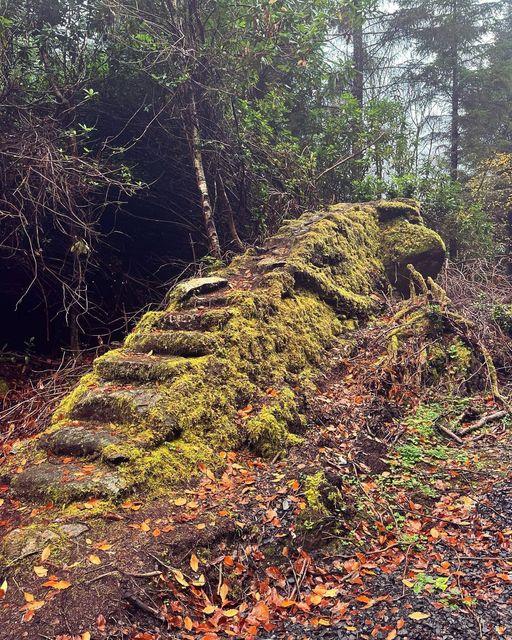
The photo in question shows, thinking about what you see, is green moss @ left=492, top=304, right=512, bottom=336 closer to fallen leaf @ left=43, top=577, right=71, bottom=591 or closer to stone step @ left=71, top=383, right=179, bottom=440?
stone step @ left=71, top=383, right=179, bottom=440

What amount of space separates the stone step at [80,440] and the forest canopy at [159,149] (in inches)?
108

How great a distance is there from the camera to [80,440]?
142 inches

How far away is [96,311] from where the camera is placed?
855 centimetres

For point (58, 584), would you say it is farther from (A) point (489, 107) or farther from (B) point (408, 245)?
(A) point (489, 107)

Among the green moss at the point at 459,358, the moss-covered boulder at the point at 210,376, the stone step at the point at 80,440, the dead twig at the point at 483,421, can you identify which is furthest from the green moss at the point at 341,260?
the stone step at the point at 80,440

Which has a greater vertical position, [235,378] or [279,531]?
[235,378]

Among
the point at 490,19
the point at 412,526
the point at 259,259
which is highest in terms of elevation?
the point at 490,19

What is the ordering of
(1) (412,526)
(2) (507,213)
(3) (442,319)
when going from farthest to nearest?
(2) (507,213) → (3) (442,319) → (1) (412,526)

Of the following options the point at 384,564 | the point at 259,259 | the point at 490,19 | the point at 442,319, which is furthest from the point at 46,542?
the point at 490,19

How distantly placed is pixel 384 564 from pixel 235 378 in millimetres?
2113

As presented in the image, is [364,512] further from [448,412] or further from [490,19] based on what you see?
[490,19]

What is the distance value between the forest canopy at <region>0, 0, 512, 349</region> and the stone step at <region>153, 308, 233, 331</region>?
1.76m

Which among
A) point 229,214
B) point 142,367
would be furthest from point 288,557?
point 229,214

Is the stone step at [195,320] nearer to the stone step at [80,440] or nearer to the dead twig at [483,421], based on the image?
the stone step at [80,440]
